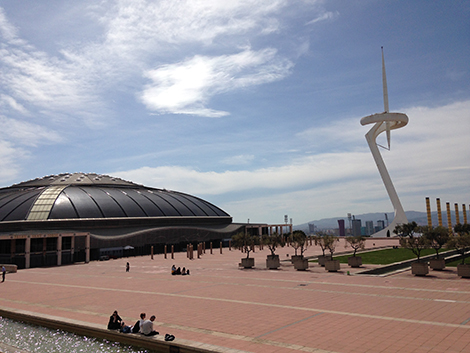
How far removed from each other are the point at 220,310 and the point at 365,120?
251 feet

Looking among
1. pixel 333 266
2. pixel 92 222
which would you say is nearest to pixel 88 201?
pixel 92 222

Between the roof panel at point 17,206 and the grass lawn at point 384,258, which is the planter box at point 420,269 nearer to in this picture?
the grass lawn at point 384,258

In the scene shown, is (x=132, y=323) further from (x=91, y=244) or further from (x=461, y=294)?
(x=91, y=244)

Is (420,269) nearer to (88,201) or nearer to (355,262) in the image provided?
(355,262)

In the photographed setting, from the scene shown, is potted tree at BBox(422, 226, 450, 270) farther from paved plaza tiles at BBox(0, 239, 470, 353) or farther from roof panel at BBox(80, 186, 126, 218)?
roof panel at BBox(80, 186, 126, 218)

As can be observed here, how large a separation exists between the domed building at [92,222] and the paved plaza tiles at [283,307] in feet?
63.0

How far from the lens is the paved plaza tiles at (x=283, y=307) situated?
11.6m

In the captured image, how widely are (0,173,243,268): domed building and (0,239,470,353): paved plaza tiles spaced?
63.0ft

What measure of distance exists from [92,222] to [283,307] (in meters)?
48.4

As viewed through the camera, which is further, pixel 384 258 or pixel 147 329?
pixel 384 258

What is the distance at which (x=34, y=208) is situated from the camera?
5716cm

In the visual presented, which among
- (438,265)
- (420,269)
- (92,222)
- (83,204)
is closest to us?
(420,269)

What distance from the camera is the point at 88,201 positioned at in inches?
2463

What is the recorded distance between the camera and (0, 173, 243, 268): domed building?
45812 millimetres
